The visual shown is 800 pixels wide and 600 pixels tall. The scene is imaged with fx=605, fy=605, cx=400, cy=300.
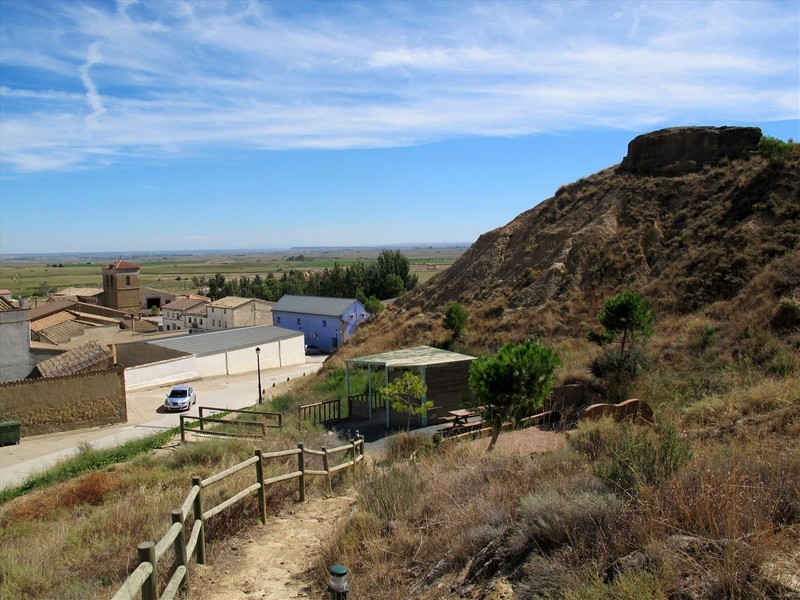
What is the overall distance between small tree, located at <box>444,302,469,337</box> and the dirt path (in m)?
18.1

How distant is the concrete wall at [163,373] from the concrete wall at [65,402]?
8536 mm

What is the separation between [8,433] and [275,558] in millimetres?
22683

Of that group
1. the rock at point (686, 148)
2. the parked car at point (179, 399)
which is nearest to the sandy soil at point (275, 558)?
the parked car at point (179, 399)

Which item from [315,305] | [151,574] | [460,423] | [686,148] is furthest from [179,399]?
[315,305]

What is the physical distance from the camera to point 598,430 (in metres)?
8.01

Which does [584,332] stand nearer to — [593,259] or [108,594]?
[593,259]

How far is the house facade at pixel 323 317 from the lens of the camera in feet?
194

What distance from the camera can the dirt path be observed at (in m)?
6.01

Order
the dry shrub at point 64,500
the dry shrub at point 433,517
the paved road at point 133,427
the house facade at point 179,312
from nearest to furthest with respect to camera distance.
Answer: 1. the dry shrub at point 433,517
2. the dry shrub at point 64,500
3. the paved road at point 133,427
4. the house facade at point 179,312

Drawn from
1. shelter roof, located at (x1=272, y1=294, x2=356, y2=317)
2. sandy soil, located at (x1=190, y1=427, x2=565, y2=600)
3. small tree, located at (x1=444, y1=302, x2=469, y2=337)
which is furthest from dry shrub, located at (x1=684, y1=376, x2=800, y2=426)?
shelter roof, located at (x1=272, y1=294, x2=356, y2=317)

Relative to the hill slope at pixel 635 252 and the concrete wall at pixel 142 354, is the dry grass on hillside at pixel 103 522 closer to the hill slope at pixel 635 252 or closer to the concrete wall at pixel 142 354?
the hill slope at pixel 635 252

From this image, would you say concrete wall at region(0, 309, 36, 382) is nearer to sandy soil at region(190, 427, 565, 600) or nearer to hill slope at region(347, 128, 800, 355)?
hill slope at region(347, 128, 800, 355)

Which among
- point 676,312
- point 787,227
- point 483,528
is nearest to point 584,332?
point 676,312

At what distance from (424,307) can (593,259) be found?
1092 cm
